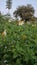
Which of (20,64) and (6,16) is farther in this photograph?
(6,16)

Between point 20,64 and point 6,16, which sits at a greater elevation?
point 20,64

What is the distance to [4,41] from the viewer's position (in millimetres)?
2729

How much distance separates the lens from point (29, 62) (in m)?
2.39

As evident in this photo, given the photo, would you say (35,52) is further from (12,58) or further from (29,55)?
(12,58)

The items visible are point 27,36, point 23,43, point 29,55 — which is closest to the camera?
point 29,55

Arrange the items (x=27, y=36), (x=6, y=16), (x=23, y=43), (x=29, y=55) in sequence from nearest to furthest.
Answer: (x=29, y=55) → (x=23, y=43) → (x=27, y=36) → (x=6, y=16)

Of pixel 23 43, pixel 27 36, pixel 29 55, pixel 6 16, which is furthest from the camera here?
pixel 6 16

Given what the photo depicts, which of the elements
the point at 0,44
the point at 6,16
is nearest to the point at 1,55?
the point at 0,44

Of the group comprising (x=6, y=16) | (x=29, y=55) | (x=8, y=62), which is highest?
(x=29, y=55)

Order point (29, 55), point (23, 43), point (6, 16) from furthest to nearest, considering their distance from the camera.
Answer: point (6, 16) → point (23, 43) → point (29, 55)

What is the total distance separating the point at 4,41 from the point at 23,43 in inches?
11.6

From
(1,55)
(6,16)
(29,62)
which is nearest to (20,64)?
(29,62)

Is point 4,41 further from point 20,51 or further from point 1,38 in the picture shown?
point 20,51

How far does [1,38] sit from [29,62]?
1.95 feet
